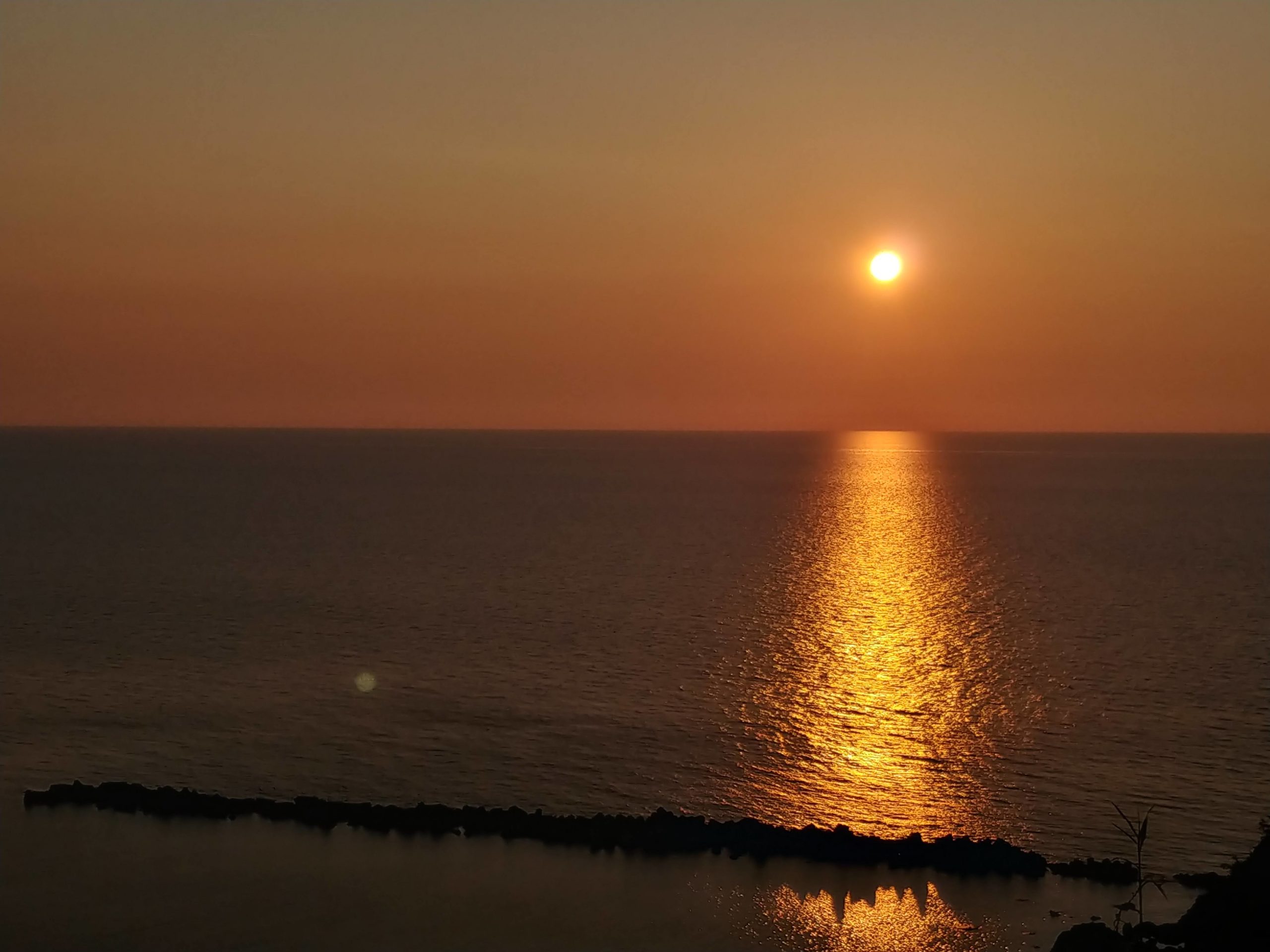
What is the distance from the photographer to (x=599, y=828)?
44.6 metres

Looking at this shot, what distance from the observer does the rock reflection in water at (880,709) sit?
48.8 meters

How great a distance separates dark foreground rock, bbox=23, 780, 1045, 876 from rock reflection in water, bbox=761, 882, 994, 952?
7.10 ft

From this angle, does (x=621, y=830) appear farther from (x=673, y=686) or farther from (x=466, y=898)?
(x=673, y=686)

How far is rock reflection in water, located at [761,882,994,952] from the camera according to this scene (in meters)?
36.9

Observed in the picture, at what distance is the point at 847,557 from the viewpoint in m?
141

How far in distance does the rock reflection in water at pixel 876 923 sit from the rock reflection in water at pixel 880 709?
635 centimetres

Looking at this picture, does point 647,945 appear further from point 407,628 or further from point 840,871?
point 407,628

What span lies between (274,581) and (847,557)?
64.4 m

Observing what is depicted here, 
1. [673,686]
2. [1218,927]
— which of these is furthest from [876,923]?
[673,686]

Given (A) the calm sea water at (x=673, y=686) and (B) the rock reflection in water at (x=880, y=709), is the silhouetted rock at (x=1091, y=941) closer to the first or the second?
(A) the calm sea water at (x=673, y=686)

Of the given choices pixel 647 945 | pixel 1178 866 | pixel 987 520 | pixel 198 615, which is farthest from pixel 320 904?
pixel 987 520

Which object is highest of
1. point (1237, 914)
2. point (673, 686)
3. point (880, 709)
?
point (673, 686)

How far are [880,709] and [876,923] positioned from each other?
88.4 feet

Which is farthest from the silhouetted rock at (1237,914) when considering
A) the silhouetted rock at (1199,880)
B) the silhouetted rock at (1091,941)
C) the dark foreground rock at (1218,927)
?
the silhouetted rock at (1199,880)
